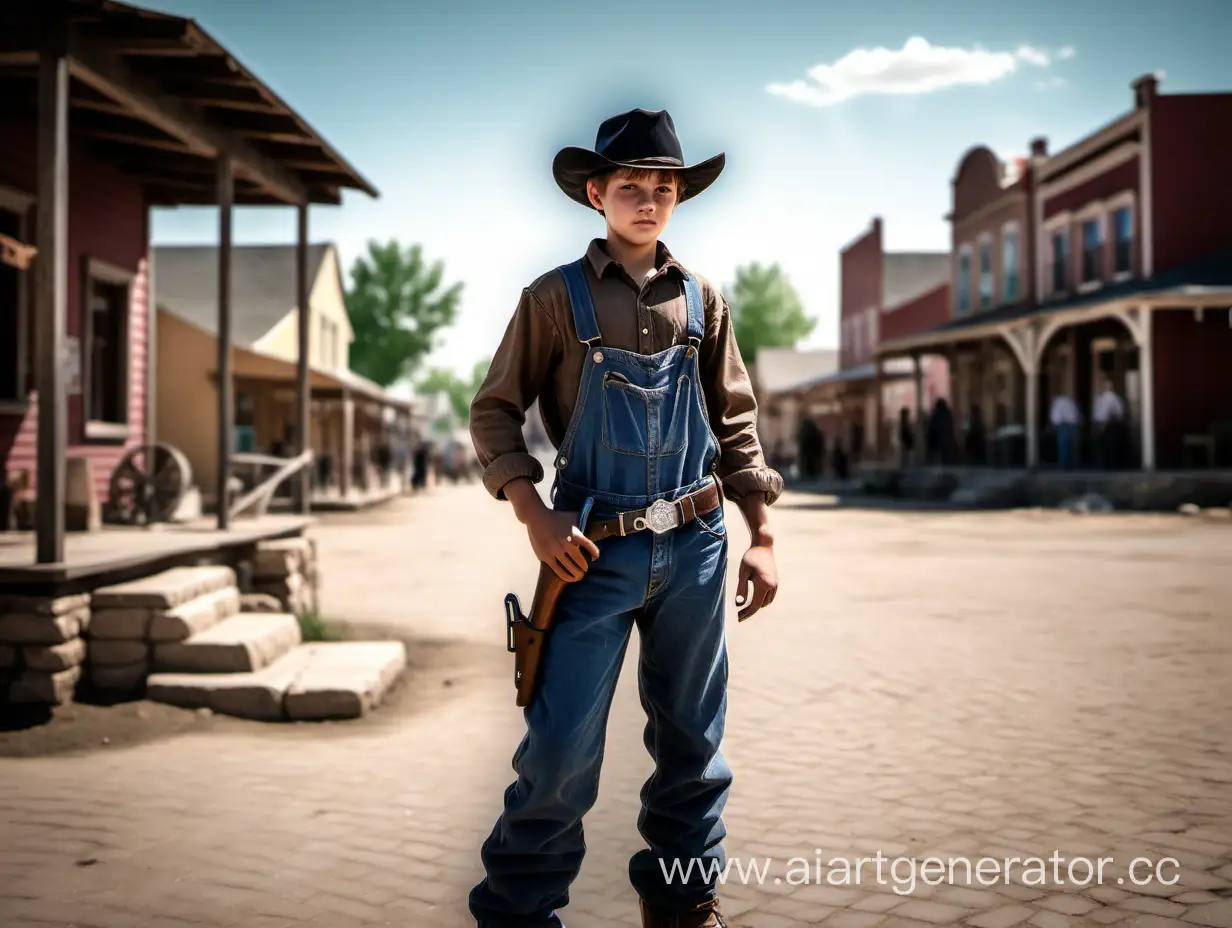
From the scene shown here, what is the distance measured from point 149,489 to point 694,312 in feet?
31.1

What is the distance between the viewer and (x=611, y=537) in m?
2.72

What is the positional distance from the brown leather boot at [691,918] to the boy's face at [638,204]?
1576 millimetres

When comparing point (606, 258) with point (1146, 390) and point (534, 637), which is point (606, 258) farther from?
point (1146, 390)

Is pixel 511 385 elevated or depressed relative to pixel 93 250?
depressed

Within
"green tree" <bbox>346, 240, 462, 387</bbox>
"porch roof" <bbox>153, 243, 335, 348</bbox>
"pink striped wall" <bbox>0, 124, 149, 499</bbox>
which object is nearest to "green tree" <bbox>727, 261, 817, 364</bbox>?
"green tree" <bbox>346, 240, 462, 387</bbox>

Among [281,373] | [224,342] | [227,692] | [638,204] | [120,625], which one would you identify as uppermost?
[281,373]

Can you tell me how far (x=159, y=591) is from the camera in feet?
20.8

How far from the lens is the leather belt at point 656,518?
106 inches

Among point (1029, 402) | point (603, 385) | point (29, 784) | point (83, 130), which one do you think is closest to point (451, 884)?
point (603, 385)

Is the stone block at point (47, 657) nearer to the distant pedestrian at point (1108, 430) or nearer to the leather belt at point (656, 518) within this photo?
the leather belt at point (656, 518)

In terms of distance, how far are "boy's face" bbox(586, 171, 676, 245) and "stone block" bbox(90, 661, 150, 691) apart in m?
4.50

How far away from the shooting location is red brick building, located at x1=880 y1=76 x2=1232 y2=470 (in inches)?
868

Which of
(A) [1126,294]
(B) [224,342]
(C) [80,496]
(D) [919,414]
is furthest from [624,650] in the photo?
(D) [919,414]

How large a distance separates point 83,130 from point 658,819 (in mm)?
9689
